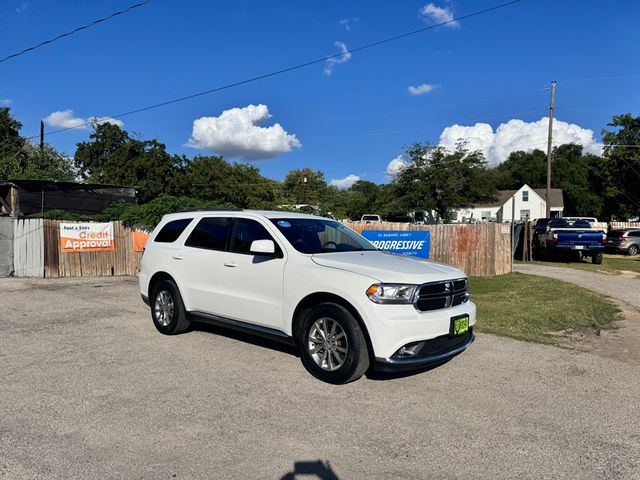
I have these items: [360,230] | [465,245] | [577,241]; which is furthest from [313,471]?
[577,241]

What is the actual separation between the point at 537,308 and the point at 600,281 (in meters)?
6.01

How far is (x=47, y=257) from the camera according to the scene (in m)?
14.6

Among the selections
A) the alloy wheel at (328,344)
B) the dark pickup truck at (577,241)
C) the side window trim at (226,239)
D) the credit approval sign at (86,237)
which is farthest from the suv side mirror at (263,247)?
the dark pickup truck at (577,241)

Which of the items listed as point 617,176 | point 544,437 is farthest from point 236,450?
point 617,176

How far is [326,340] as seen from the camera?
505 cm

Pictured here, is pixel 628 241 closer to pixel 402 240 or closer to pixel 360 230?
pixel 402 240

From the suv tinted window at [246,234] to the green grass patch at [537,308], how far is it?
390cm

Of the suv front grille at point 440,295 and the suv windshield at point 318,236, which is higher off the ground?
the suv windshield at point 318,236

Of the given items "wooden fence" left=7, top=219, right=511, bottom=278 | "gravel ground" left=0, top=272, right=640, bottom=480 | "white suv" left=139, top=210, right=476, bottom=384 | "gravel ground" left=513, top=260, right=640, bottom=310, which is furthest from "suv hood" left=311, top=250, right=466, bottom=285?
"wooden fence" left=7, top=219, right=511, bottom=278

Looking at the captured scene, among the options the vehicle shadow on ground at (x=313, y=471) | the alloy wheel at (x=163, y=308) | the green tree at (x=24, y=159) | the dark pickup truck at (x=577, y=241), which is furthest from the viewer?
the green tree at (x=24, y=159)

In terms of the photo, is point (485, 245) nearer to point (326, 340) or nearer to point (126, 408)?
point (326, 340)

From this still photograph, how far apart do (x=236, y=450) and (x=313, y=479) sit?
0.69 meters

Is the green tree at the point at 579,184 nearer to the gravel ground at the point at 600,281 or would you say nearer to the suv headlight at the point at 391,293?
the gravel ground at the point at 600,281

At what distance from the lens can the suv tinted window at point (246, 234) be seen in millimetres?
6047
